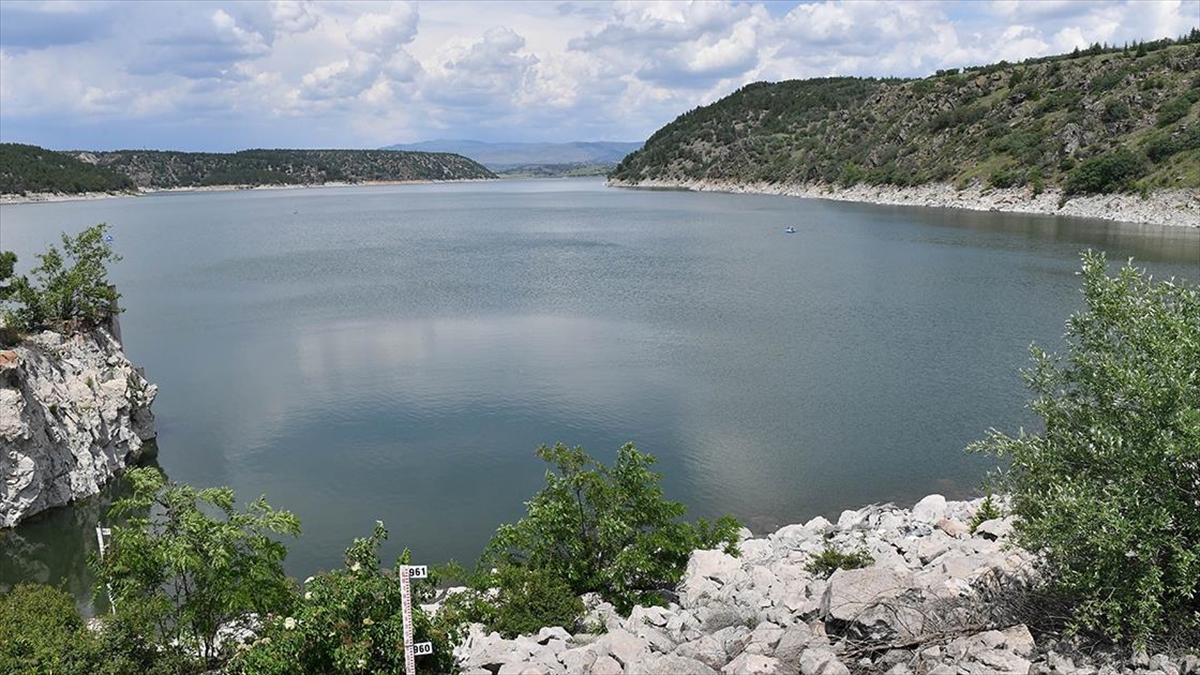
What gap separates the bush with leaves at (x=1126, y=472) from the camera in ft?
33.7

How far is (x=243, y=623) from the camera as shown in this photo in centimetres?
1400

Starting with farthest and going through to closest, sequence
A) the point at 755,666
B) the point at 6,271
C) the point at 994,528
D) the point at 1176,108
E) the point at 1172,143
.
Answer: the point at 1176,108
the point at 1172,143
the point at 6,271
the point at 994,528
the point at 755,666

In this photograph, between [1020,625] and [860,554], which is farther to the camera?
[860,554]

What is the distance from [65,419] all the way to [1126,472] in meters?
28.5

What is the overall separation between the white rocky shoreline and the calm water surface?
848 cm

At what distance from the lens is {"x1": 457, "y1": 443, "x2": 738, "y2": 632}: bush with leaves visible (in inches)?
608

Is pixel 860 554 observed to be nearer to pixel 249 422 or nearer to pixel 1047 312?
pixel 249 422

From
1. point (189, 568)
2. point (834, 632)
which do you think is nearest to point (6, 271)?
point (189, 568)

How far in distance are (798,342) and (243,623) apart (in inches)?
1287

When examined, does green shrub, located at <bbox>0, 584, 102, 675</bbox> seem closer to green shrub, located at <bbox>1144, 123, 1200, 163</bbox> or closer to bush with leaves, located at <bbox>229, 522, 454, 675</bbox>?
bush with leaves, located at <bbox>229, 522, 454, 675</bbox>

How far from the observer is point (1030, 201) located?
4060 inches

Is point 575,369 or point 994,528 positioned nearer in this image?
point 994,528

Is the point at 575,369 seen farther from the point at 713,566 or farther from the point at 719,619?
the point at 719,619

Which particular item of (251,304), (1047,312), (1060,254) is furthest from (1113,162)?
(251,304)
